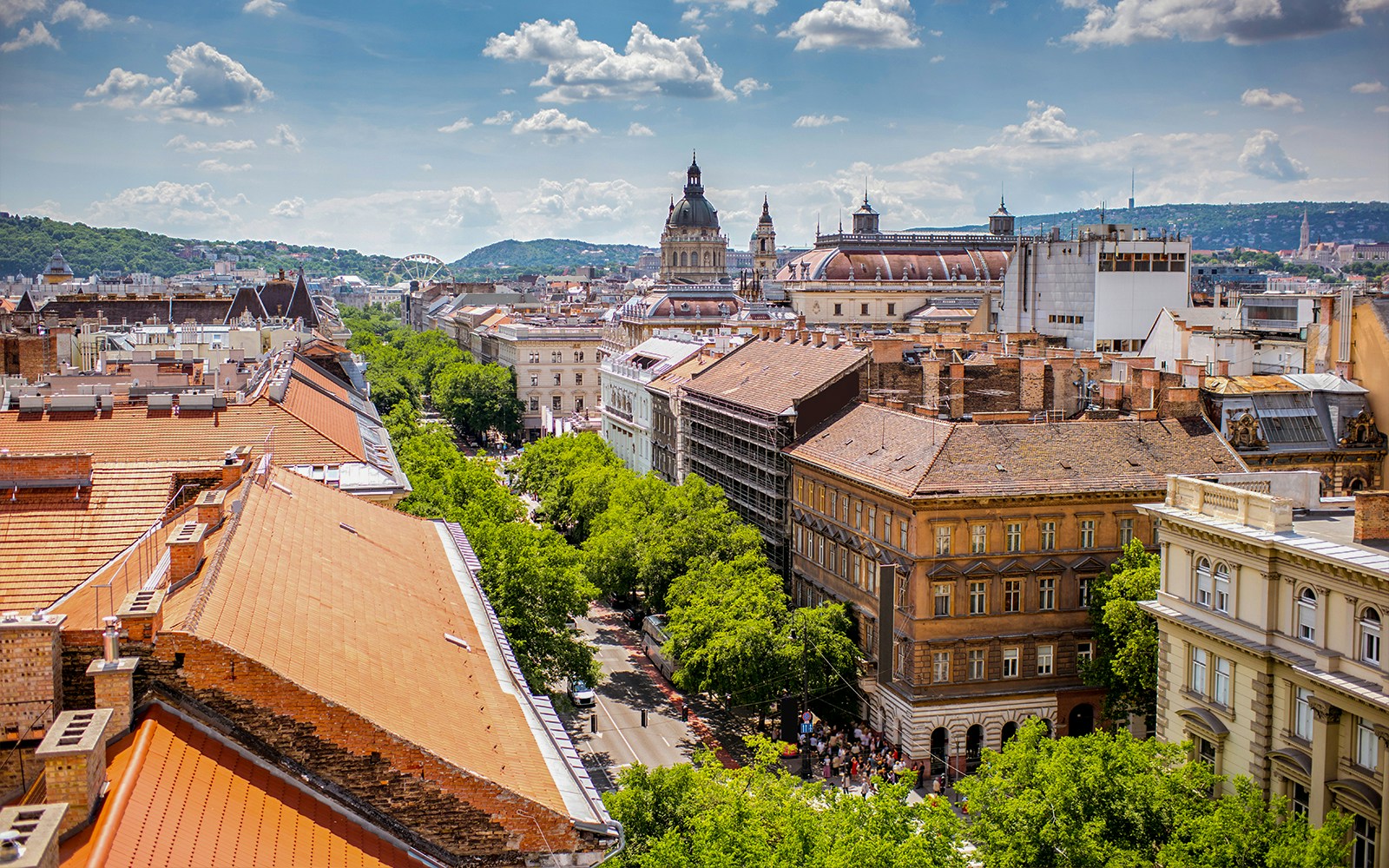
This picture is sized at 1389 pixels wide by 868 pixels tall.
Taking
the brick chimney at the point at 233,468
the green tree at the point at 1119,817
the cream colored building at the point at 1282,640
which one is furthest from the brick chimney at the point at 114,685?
the cream colored building at the point at 1282,640

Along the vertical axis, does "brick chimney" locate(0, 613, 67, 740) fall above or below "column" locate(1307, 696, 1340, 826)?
above

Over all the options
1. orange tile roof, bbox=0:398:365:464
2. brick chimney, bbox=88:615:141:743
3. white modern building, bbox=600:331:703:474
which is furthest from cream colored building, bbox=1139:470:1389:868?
white modern building, bbox=600:331:703:474

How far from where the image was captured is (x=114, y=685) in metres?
20.7

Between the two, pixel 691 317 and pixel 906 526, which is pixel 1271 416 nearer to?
pixel 906 526

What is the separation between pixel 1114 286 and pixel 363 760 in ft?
288

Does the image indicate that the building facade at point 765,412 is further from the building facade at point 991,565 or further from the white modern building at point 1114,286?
the white modern building at point 1114,286

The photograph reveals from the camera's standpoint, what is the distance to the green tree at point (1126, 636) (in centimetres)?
5169

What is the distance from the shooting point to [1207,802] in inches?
1427

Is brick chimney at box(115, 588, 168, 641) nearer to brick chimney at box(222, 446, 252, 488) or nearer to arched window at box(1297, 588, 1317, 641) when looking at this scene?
brick chimney at box(222, 446, 252, 488)

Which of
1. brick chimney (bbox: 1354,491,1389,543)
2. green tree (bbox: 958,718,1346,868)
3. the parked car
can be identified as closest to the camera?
green tree (bbox: 958,718,1346,868)

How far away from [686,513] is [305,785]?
54969 mm

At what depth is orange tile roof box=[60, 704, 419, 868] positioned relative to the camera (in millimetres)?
18188

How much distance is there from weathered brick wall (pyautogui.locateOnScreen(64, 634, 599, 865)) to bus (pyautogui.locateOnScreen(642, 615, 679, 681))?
155 ft

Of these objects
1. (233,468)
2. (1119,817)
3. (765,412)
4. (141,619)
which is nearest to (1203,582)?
(1119,817)
